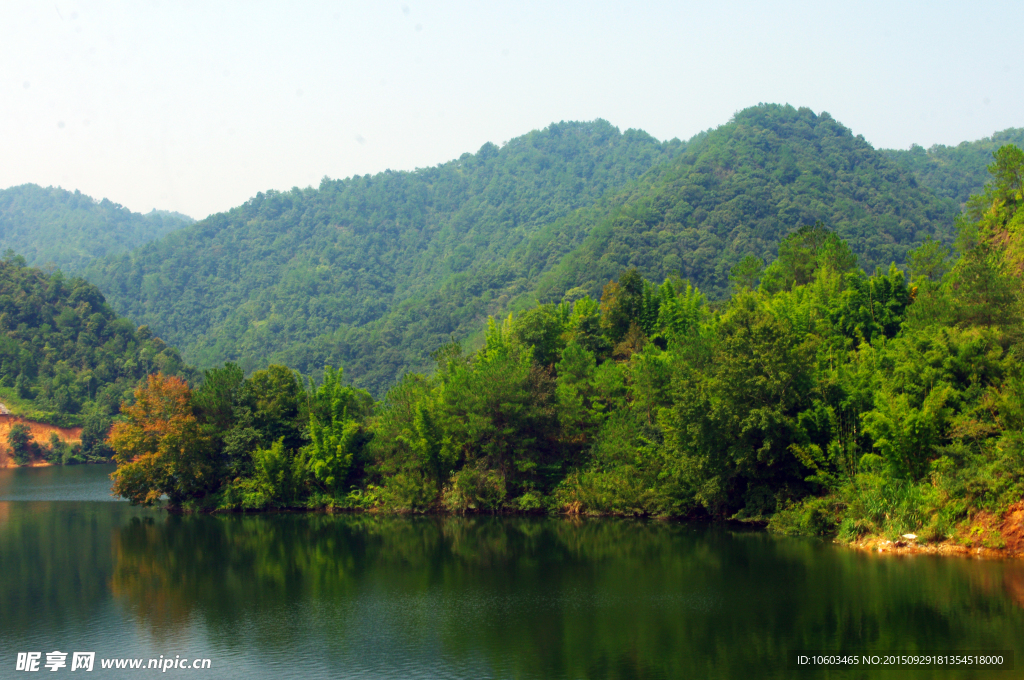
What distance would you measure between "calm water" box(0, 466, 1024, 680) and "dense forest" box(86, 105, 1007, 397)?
181ft

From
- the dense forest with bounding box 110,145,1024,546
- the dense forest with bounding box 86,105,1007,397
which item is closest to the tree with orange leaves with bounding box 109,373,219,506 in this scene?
the dense forest with bounding box 110,145,1024,546

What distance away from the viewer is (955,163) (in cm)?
14775

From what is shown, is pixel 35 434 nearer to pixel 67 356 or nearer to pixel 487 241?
pixel 67 356

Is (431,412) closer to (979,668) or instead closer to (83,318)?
(979,668)

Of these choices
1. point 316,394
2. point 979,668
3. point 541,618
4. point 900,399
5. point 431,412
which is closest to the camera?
point 979,668

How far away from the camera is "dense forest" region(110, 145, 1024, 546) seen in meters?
30.6

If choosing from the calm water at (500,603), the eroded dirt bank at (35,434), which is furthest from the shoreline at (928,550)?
the eroded dirt bank at (35,434)

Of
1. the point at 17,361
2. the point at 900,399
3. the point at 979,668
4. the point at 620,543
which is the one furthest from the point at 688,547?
the point at 17,361

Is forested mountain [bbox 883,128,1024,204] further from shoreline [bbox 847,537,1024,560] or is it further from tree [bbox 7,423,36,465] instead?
tree [bbox 7,423,36,465]

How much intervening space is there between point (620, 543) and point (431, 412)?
49.8 feet

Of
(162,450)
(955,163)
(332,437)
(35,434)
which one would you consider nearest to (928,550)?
(332,437)

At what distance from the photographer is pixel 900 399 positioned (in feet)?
102

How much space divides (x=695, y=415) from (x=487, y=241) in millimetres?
137435

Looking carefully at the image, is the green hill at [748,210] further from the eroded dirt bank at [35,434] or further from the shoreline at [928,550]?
the shoreline at [928,550]
